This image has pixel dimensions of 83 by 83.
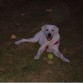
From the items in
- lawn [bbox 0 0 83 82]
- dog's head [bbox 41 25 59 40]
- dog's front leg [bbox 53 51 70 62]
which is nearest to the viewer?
lawn [bbox 0 0 83 82]

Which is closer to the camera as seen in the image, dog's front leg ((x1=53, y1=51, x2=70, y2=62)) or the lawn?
the lawn

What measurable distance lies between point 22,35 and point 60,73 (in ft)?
5.83

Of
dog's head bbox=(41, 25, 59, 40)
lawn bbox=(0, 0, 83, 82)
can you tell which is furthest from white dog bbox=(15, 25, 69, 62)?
lawn bbox=(0, 0, 83, 82)

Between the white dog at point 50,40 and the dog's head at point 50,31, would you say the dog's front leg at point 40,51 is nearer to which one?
the white dog at point 50,40

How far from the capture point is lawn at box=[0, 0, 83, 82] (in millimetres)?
5148

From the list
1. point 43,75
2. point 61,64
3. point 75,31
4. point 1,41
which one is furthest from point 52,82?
point 75,31

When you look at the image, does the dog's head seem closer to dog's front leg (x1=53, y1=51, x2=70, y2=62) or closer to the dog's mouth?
the dog's mouth

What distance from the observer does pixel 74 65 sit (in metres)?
5.46

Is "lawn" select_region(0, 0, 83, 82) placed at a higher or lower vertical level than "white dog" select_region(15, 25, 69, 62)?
lower

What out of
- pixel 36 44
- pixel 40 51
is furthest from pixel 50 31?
pixel 36 44

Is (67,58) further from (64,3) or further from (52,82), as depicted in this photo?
(64,3)

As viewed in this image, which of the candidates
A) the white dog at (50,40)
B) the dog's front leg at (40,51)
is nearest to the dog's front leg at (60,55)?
the white dog at (50,40)

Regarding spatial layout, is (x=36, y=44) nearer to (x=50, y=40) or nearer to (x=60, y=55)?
(x=50, y=40)

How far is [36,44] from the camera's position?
6.25m
